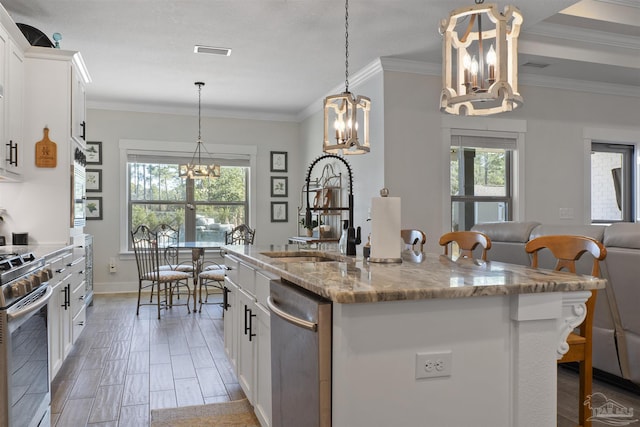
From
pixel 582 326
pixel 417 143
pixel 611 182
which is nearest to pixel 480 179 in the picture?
pixel 417 143

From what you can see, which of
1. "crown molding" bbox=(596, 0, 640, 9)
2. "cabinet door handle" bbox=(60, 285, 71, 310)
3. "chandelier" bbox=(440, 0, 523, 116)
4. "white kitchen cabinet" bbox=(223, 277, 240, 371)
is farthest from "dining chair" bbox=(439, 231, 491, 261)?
"crown molding" bbox=(596, 0, 640, 9)

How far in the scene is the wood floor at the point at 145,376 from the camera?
2.76m

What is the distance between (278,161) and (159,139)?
1.76 metres

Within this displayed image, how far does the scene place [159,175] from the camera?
23.6ft

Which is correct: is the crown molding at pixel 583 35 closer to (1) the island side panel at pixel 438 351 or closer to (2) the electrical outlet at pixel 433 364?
(1) the island side panel at pixel 438 351

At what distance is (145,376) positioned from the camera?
11.1ft

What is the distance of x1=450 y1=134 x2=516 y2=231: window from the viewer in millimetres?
5414

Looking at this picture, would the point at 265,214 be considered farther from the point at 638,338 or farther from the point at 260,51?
the point at 638,338

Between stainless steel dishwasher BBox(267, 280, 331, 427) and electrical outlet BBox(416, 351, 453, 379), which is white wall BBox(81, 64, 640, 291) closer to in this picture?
stainless steel dishwasher BBox(267, 280, 331, 427)

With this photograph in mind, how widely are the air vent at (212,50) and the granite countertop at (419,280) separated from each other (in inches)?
118

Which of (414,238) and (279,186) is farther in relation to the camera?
(279,186)

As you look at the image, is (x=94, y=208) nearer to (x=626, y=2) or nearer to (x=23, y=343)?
(x=23, y=343)

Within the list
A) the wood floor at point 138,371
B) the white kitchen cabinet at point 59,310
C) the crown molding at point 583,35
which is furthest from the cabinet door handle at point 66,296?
the crown molding at point 583,35

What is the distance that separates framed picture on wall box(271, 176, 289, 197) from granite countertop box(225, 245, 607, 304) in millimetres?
5424
